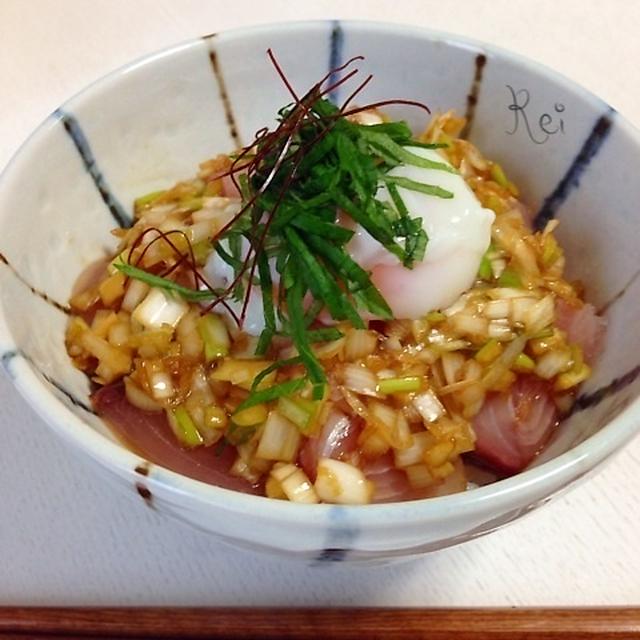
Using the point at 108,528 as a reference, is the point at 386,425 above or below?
above

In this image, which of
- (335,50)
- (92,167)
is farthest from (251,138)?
(92,167)

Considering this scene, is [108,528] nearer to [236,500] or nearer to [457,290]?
[236,500]

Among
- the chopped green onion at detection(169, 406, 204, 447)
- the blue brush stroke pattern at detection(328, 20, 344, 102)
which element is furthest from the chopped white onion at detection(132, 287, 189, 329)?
the blue brush stroke pattern at detection(328, 20, 344, 102)

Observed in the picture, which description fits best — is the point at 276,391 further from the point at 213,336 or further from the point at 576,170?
the point at 576,170

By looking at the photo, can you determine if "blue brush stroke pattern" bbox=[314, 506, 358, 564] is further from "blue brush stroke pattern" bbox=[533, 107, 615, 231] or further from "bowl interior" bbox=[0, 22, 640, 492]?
"blue brush stroke pattern" bbox=[533, 107, 615, 231]

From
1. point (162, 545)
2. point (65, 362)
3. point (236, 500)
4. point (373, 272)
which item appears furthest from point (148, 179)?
point (236, 500)

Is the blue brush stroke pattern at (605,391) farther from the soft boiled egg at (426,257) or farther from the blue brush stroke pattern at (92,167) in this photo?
the blue brush stroke pattern at (92,167)
